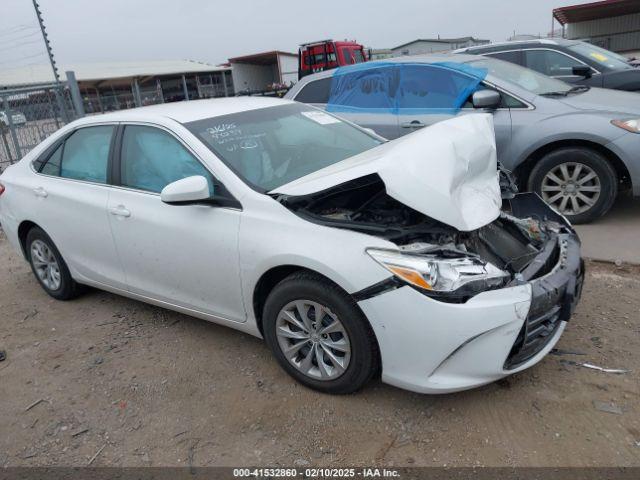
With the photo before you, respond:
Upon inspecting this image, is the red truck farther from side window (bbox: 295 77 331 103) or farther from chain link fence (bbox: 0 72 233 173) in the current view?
side window (bbox: 295 77 331 103)

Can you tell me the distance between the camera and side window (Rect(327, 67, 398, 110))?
5852 millimetres

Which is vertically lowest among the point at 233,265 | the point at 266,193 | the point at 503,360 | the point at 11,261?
the point at 11,261

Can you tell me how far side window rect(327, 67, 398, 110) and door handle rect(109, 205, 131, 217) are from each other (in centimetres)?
345

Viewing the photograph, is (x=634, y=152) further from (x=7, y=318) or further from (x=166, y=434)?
(x=7, y=318)

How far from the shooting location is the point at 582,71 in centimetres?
749

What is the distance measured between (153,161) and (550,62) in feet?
22.8

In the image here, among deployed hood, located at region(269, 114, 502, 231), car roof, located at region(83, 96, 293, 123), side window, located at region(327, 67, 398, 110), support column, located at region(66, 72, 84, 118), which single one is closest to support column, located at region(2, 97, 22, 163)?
support column, located at region(66, 72, 84, 118)

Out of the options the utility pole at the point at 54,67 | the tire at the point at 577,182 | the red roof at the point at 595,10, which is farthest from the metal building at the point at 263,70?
the tire at the point at 577,182

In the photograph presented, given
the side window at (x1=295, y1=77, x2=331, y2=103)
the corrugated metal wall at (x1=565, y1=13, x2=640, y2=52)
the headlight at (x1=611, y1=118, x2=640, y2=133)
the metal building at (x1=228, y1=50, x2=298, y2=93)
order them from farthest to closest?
the metal building at (x1=228, y1=50, x2=298, y2=93), the corrugated metal wall at (x1=565, y1=13, x2=640, y2=52), the side window at (x1=295, y1=77, x2=331, y2=103), the headlight at (x1=611, y1=118, x2=640, y2=133)

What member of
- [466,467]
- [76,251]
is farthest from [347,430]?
[76,251]

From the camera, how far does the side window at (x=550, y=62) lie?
25.8 ft

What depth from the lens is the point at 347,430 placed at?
255 centimetres

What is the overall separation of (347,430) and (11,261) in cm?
491

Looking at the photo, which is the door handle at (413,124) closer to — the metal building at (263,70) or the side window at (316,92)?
the side window at (316,92)
